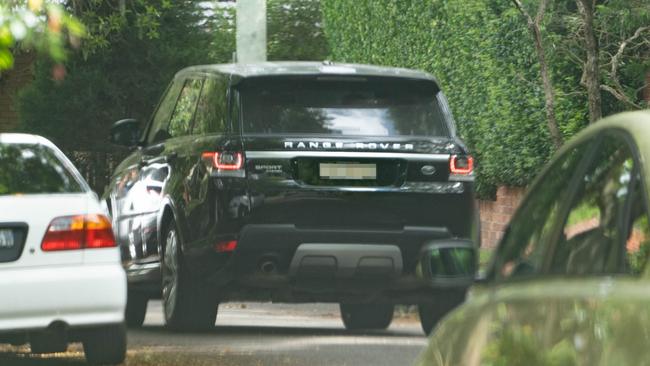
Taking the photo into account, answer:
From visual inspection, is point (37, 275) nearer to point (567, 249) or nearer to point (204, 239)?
point (204, 239)

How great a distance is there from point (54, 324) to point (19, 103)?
730 inches

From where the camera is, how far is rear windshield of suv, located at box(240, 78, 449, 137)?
1152cm

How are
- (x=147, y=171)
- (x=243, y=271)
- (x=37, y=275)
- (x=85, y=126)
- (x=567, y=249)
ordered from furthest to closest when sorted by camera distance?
(x=85, y=126) → (x=147, y=171) → (x=243, y=271) → (x=37, y=275) → (x=567, y=249)

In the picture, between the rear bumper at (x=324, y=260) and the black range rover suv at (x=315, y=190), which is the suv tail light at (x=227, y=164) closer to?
the black range rover suv at (x=315, y=190)

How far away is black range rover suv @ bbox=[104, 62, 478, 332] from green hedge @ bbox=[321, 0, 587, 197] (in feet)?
16.5

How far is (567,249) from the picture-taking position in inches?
172

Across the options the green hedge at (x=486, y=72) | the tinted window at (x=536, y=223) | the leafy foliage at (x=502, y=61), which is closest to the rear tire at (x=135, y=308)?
the leafy foliage at (x=502, y=61)

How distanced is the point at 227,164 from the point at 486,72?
792cm

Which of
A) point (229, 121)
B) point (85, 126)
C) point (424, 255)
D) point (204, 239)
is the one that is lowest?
point (85, 126)

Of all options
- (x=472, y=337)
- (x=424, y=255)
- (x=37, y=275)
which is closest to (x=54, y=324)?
(x=37, y=275)

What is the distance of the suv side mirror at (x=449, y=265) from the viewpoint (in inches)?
204

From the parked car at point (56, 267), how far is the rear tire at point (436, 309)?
2.71 meters

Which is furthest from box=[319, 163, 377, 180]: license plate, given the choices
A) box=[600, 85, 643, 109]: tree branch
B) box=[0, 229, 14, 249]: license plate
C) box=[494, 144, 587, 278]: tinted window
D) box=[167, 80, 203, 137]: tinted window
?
box=[494, 144, 587, 278]: tinted window

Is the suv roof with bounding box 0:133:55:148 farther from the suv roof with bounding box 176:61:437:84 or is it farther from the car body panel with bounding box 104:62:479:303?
the suv roof with bounding box 176:61:437:84
